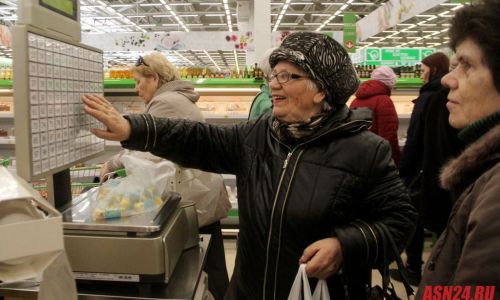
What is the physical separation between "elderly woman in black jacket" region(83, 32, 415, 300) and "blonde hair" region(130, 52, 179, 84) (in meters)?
1.22

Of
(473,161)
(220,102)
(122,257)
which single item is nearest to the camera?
(473,161)

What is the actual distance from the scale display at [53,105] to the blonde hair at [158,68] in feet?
4.01

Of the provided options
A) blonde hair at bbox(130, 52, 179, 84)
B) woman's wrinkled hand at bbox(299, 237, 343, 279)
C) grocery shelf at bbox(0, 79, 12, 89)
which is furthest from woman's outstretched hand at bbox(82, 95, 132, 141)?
grocery shelf at bbox(0, 79, 12, 89)

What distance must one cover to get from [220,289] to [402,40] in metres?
18.7

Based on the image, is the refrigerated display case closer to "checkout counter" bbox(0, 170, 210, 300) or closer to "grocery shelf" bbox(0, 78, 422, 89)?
"grocery shelf" bbox(0, 78, 422, 89)

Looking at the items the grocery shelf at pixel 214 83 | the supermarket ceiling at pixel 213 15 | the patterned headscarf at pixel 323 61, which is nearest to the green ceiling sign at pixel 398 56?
the supermarket ceiling at pixel 213 15

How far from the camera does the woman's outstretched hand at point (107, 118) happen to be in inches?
53.2

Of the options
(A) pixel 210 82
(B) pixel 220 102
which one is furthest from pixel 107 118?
(B) pixel 220 102

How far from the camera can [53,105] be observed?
117 centimetres

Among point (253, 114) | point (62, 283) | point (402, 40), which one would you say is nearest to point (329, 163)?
point (62, 283)

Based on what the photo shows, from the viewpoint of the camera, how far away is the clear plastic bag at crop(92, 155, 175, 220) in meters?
1.28

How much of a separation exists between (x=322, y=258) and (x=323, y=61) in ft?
2.29

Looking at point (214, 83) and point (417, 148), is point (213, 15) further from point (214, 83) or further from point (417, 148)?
point (417, 148)

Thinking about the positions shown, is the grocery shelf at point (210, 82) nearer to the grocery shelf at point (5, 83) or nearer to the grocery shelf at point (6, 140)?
the grocery shelf at point (5, 83)
